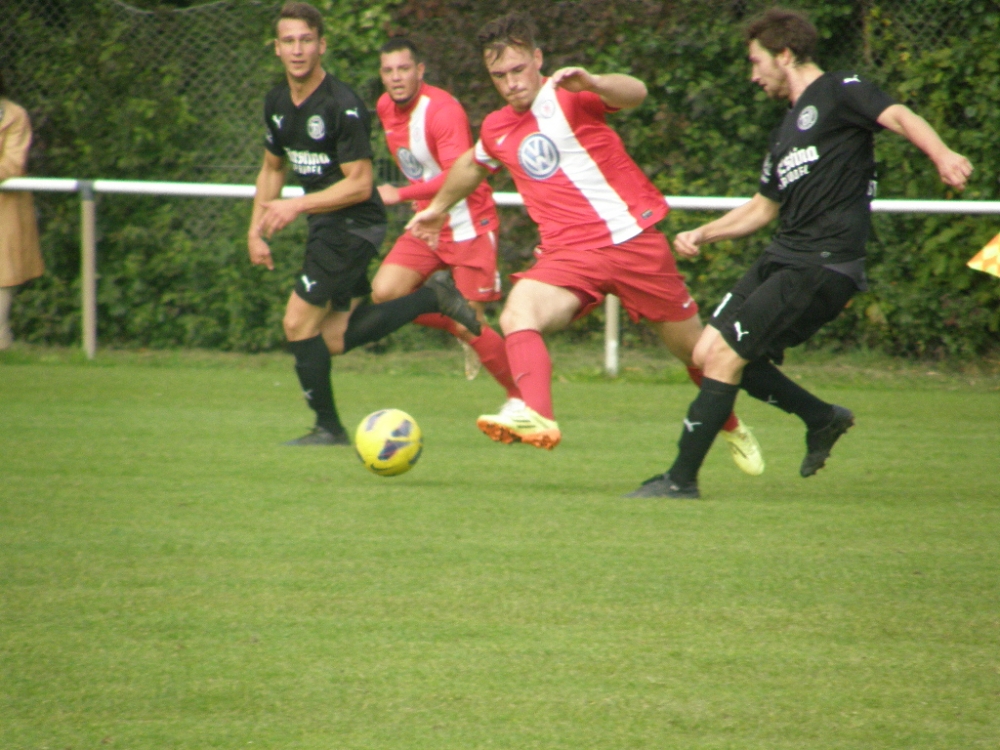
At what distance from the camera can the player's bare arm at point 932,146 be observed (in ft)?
15.0

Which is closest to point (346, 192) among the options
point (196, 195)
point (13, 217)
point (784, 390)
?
point (784, 390)

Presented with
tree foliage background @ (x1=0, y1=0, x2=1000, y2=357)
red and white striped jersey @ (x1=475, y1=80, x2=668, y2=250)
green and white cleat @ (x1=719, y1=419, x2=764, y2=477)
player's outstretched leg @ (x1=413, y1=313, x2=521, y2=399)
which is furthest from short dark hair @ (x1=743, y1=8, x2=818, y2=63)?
tree foliage background @ (x1=0, y1=0, x2=1000, y2=357)

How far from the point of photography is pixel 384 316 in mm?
7262

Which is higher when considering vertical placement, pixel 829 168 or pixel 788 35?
pixel 788 35

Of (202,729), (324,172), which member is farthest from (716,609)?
(324,172)

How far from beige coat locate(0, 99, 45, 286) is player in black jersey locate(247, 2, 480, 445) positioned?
4.07 m

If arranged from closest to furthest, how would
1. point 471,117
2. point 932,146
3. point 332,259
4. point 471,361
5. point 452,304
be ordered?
point 932,146 < point 332,259 < point 452,304 < point 471,361 < point 471,117

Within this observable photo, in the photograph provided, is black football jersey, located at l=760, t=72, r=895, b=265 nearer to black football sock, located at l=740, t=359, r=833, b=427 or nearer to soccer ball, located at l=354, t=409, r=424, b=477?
black football sock, located at l=740, t=359, r=833, b=427

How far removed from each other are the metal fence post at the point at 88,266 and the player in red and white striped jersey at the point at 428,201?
11.1ft

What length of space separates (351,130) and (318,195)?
14.4 inches

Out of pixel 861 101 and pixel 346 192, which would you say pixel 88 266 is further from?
Result: pixel 861 101

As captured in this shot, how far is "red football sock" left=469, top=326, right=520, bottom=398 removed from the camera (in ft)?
24.0

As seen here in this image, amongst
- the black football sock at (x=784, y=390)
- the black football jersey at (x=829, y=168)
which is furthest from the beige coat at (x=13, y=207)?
the black football jersey at (x=829, y=168)

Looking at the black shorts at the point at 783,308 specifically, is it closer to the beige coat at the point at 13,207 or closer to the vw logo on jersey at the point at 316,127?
the vw logo on jersey at the point at 316,127
